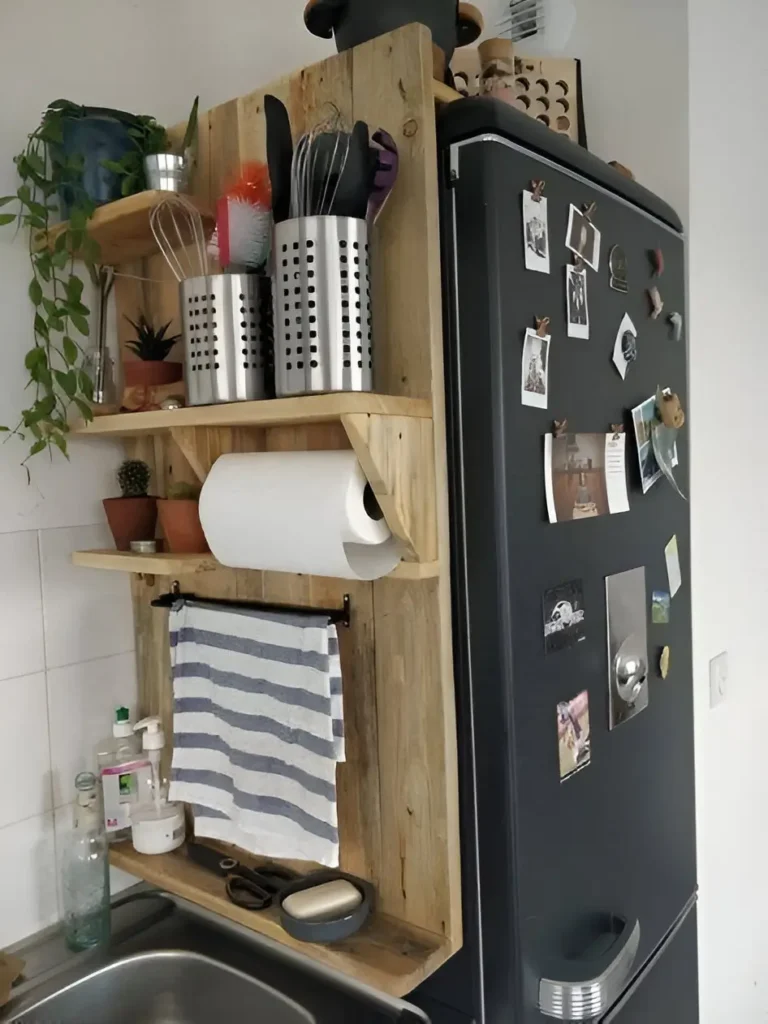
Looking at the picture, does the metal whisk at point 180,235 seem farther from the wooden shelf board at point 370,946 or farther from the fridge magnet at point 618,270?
the wooden shelf board at point 370,946

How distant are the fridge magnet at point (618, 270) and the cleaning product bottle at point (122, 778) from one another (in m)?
1.02

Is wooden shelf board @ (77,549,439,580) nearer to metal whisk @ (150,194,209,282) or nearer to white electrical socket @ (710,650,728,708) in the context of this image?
metal whisk @ (150,194,209,282)

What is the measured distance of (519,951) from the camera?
38.9 inches

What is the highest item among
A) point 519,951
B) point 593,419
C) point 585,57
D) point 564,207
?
point 585,57

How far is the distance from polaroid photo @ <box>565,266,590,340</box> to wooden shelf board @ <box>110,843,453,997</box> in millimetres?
814

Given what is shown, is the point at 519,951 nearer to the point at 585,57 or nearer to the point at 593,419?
the point at 593,419

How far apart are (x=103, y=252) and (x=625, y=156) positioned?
947mm

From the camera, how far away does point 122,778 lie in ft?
4.16

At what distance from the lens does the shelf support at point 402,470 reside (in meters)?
0.87

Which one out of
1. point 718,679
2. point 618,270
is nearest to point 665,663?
point 718,679

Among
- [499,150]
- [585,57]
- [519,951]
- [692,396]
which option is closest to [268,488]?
[499,150]

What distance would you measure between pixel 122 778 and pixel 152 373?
0.64 m

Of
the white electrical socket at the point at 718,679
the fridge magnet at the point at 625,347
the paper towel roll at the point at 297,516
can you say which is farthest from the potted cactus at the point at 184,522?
the white electrical socket at the point at 718,679

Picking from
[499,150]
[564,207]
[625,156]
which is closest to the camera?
[499,150]
